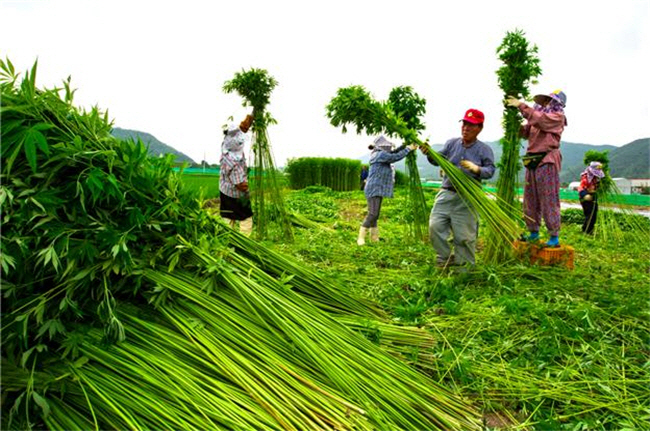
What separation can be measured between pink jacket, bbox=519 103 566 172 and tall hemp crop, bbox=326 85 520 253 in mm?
748

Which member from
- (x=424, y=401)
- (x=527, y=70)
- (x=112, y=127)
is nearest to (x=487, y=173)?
(x=527, y=70)

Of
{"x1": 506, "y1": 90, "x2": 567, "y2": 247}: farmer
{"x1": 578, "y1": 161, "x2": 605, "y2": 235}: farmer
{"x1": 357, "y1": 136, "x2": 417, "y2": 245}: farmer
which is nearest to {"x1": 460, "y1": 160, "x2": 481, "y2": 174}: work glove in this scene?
{"x1": 506, "y1": 90, "x2": 567, "y2": 247}: farmer

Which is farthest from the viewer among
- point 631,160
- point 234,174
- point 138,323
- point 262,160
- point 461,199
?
point 631,160

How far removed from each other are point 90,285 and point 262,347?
776 mm

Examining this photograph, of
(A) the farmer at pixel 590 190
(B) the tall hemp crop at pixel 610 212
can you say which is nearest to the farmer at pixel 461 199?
(B) the tall hemp crop at pixel 610 212

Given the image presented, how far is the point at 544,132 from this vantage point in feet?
15.3

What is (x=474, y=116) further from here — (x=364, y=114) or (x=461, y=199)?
(x=364, y=114)

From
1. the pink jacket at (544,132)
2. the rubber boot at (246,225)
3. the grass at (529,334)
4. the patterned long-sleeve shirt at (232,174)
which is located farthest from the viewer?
the rubber boot at (246,225)

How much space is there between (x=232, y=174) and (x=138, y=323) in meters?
4.10

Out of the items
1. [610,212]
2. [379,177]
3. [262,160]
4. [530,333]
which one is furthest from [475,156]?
[610,212]

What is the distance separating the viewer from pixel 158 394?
1.57m

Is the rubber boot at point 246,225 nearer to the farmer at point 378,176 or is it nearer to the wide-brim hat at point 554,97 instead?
the farmer at point 378,176

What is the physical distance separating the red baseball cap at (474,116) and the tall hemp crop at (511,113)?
28.1 inches

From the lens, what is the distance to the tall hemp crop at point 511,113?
467 centimetres
